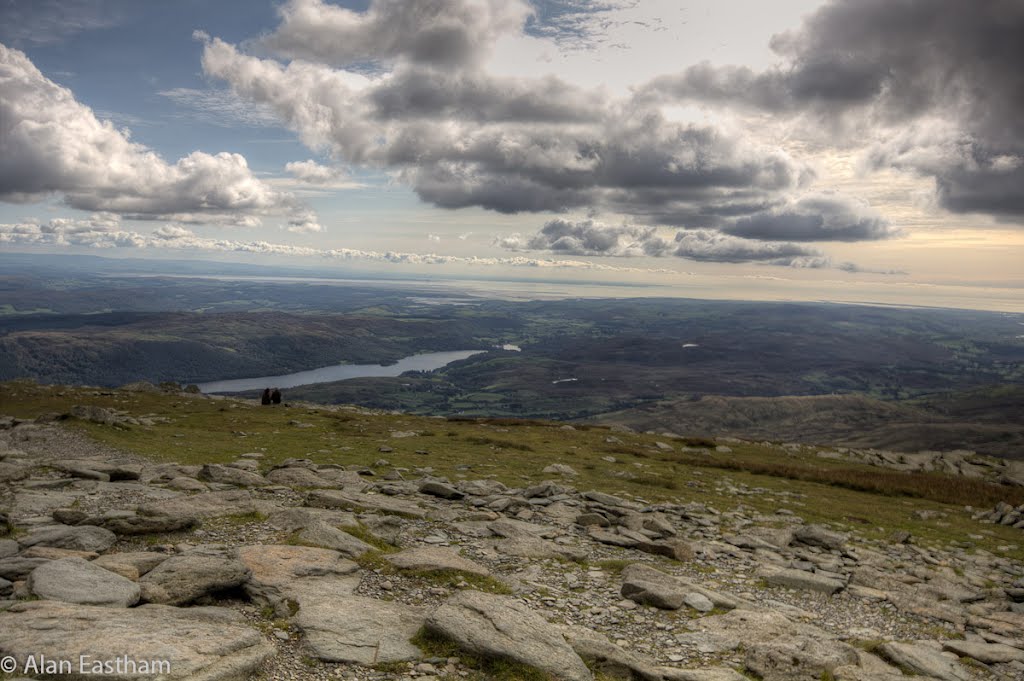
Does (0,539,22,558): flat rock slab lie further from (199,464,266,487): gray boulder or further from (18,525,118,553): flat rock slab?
(199,464,266,487): gray boulder

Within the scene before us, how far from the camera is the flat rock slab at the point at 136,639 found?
25.6 feet

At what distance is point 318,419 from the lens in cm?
5606

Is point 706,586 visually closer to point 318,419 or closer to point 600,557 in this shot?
point 600,557

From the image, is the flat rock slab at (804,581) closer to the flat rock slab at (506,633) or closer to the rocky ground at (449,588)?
the rocky ground at (449,588)

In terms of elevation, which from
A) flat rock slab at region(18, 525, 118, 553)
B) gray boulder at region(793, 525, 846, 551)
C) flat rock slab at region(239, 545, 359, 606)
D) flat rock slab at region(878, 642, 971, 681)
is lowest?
gray boulder at region(793, 525, 846, 551)

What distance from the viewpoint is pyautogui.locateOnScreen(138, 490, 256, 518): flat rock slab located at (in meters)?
16.0

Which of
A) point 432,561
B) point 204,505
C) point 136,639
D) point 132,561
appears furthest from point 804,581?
point 204,505

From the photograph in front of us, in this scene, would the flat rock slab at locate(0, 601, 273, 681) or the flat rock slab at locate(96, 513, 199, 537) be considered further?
the flat rock slab at locate(96, 513, 199, 537)

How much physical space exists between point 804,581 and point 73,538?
808 inches

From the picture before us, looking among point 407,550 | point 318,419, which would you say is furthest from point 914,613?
point 318,419

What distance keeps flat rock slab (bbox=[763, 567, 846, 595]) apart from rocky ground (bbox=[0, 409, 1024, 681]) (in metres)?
0.07

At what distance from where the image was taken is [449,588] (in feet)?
42.9

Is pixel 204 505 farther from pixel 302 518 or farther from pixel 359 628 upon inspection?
pixel 359 628

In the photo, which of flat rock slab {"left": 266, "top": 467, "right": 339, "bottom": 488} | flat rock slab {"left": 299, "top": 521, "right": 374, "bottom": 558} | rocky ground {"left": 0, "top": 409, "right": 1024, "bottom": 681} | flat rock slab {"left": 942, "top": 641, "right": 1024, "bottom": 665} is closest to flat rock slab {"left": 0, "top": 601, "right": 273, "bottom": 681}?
rocky ground {"left": 0, "top": 409, "right": 1024, "bottom": 681}
